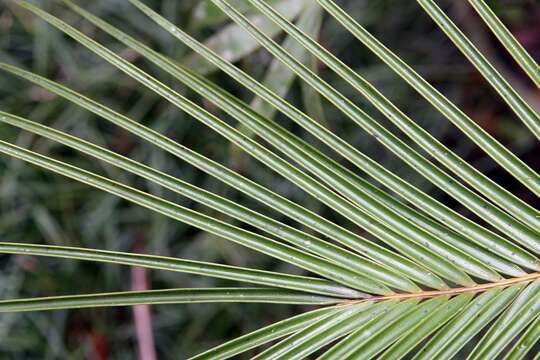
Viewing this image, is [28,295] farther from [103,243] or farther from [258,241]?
[258,241]

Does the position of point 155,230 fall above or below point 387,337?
above

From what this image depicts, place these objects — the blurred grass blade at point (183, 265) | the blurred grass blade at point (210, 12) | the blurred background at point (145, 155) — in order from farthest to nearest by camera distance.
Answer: the blurred background at point (145, 155) < the blurred grass blade at point (210, 12) < the blurred grass blade at point (183, 265)

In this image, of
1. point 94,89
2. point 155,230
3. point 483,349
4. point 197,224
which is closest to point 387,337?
point 483,349

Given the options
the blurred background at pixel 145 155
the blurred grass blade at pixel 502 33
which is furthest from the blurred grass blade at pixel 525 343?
the blurred background at pixel 145 155

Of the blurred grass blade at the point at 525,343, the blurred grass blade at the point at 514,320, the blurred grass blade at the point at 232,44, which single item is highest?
the blurred grass blade at the point at 232,44

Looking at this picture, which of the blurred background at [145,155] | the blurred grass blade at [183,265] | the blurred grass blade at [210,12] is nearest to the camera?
the blurred grass blade at [183,265]

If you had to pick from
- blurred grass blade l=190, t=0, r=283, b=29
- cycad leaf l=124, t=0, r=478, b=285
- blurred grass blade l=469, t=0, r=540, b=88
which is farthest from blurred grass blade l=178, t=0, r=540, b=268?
blurred grass blade l=190, t=0, r=283, b=29

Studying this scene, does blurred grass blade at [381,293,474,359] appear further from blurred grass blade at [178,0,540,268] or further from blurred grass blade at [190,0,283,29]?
blurred grass blade at [190,0,283,29]

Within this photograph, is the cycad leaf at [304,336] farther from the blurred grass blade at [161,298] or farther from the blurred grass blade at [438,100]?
the blurred grass blade at [438,100]
